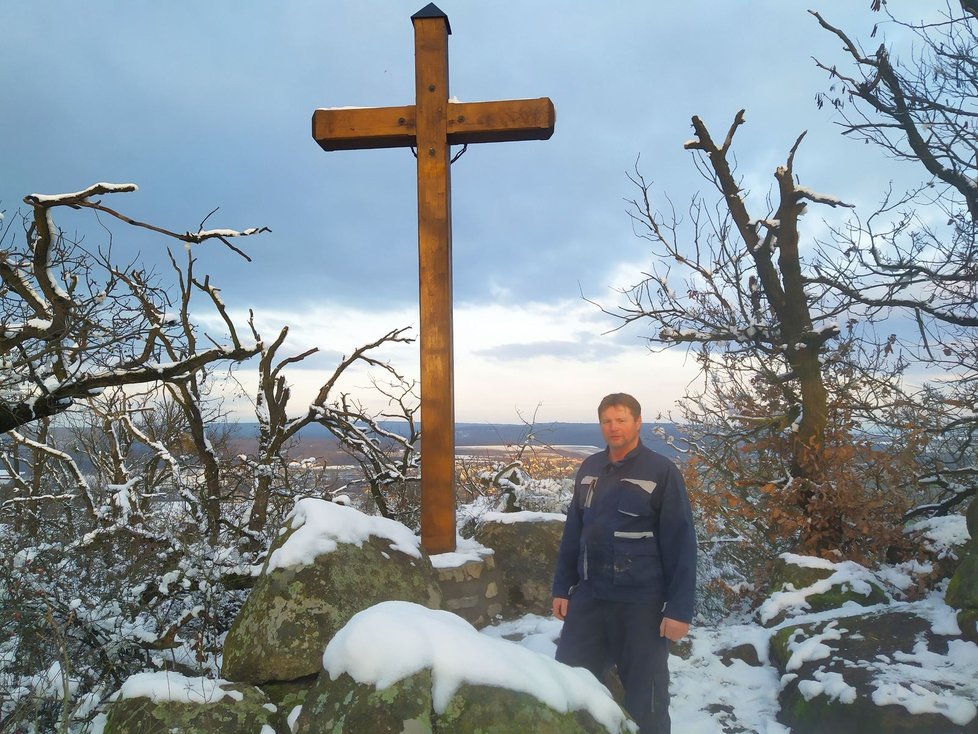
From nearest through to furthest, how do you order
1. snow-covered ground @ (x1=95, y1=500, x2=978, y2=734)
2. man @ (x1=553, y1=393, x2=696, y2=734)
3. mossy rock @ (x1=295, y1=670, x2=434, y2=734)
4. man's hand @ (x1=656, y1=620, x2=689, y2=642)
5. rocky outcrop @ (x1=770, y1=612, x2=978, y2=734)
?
mossy rock @ (x1=295, y1=670, x2=434, y2=734) < snow-covered ground @ (x1=95, y1=500, x2=978, y2=734) < man's hand @ (x1=656, y1=620, x2=689, y2=642) < man @ (x1=553, y1=393, x2=696, y2=734) < rocky outcrop @ (x1=770, y1=612, x2=978, y2=734)

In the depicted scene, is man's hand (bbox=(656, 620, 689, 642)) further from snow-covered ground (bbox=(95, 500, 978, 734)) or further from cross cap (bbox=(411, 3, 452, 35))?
cross cap (bbox=(411, 3, 452, 35))

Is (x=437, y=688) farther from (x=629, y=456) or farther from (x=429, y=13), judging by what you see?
(x=429, y=13)

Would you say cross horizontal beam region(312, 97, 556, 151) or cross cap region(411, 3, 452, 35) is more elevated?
cross cap region(411, 3, 452, 35)

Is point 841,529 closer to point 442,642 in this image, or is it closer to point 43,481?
point 442,642

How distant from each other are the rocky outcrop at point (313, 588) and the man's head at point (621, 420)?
1.39m

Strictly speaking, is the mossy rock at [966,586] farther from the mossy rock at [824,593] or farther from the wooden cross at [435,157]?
the wooden cross at [435,157]

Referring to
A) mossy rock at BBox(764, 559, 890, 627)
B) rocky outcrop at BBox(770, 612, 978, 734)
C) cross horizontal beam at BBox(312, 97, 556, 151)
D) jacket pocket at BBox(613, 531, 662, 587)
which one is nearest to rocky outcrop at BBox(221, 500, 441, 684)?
jacket pocket at BBox(613, 531, 662, 587)

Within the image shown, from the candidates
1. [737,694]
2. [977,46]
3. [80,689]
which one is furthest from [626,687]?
[977,46]

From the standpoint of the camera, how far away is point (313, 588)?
11.4ft

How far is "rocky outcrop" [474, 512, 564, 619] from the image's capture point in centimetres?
560

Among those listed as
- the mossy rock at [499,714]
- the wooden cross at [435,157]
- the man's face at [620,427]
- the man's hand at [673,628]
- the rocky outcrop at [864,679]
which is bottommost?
the rocky outcrop at [864,679]

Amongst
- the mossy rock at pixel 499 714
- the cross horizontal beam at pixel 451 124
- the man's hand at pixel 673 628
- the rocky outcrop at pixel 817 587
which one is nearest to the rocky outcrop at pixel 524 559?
the rocky outcrop at pixel 817 587

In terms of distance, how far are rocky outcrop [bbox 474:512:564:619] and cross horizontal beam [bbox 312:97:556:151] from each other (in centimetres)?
320

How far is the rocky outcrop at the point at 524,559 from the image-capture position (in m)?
5.60
